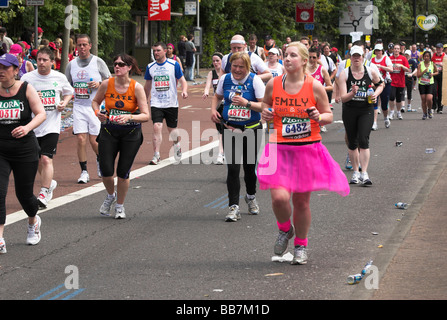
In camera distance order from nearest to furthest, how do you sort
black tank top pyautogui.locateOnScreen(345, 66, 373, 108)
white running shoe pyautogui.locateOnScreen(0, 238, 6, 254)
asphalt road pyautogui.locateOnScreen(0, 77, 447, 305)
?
1. asphalt road pyautogui.locateOnScreen(0, 77, 447, 305)
2. white running shoe pyautogui.locateOnScreen(0, 238, 6, 254)
3. black tank top pyautogui.locateOnScreen(345, 66, 373, 108)

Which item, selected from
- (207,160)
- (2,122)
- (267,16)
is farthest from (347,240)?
(267,16)

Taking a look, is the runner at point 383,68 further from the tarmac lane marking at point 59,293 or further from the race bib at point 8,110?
the tarmac lane marking at point 59,293

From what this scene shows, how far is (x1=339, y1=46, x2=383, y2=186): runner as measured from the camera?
1220cm

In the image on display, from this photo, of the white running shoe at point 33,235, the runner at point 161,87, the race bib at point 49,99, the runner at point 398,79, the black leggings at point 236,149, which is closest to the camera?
the white running shoe at point 33,235

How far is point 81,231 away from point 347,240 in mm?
2714

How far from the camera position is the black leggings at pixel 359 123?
40.1ft

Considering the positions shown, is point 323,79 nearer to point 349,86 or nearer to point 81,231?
point 349,86

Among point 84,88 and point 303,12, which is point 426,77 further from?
point 303,12

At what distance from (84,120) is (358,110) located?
12.5 feet

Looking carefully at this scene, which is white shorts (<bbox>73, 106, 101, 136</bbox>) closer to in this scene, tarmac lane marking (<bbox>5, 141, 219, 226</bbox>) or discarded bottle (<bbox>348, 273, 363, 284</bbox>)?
tarmac lane marking (<bbox>5, 141, 219, 226</bbox>)

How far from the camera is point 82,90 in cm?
1230

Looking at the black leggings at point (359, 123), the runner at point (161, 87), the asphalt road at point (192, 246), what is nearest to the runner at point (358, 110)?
the black leggings at point (359, 123)

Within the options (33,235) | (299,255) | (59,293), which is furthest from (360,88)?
(59,293)

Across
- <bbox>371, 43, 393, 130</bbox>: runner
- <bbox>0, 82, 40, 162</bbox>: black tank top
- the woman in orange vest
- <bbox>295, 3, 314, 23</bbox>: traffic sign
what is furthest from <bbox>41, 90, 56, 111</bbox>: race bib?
<bbox>295, 3, 314, 23</bbox>: traffic sign
